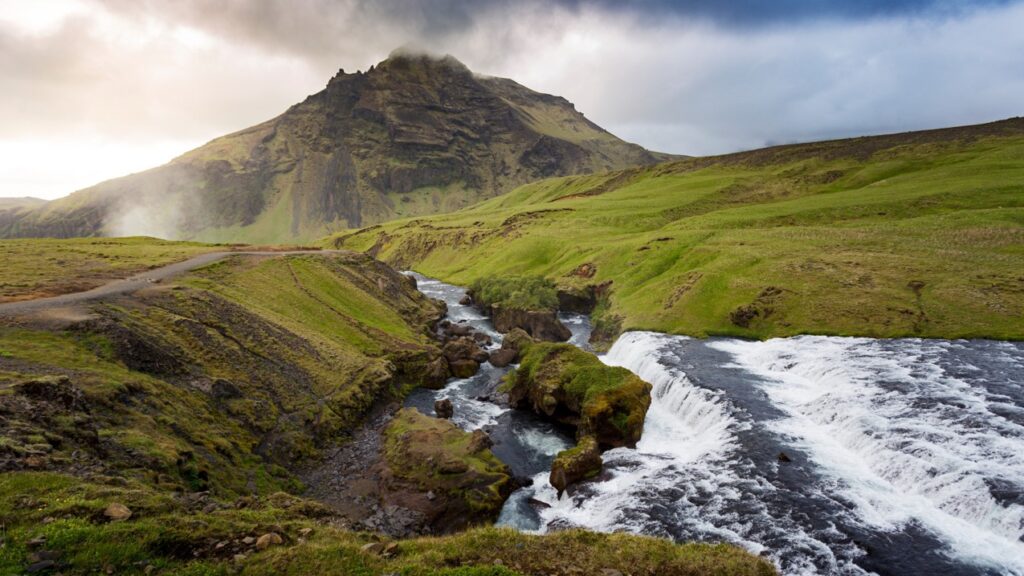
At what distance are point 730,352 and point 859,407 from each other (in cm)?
1904

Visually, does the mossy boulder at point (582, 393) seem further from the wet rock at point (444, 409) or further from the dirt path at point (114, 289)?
the dirt path at point (114, 289)

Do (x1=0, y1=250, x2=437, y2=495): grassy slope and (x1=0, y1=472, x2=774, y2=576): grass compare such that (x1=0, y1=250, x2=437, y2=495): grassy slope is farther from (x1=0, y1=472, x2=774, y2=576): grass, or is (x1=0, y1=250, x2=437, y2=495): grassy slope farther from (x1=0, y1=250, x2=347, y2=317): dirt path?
(x1=0, y1=472, x2=774, y2=576): grass

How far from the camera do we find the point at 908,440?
3092 centimetres

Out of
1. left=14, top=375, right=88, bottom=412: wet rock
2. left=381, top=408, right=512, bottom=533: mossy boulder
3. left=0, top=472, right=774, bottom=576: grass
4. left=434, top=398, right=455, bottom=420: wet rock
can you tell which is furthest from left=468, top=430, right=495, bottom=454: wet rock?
left=14, top=375, right=88, bottom=412: wet rock

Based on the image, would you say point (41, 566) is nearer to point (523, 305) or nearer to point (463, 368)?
point (463, 368)

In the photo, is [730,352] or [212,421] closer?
[212,421]

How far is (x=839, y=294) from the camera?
6103cm

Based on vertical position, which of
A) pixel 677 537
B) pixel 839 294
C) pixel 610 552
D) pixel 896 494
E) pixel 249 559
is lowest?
pixel 677 537

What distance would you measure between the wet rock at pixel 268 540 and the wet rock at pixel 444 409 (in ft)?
95.5

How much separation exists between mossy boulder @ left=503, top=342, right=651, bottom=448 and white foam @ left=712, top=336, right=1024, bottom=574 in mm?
11016

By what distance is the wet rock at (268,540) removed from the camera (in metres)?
17.3

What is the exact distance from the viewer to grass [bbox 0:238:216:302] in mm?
48406

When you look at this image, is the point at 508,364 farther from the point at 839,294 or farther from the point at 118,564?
the point at 118,564

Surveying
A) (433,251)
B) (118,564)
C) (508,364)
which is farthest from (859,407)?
(433,251)
